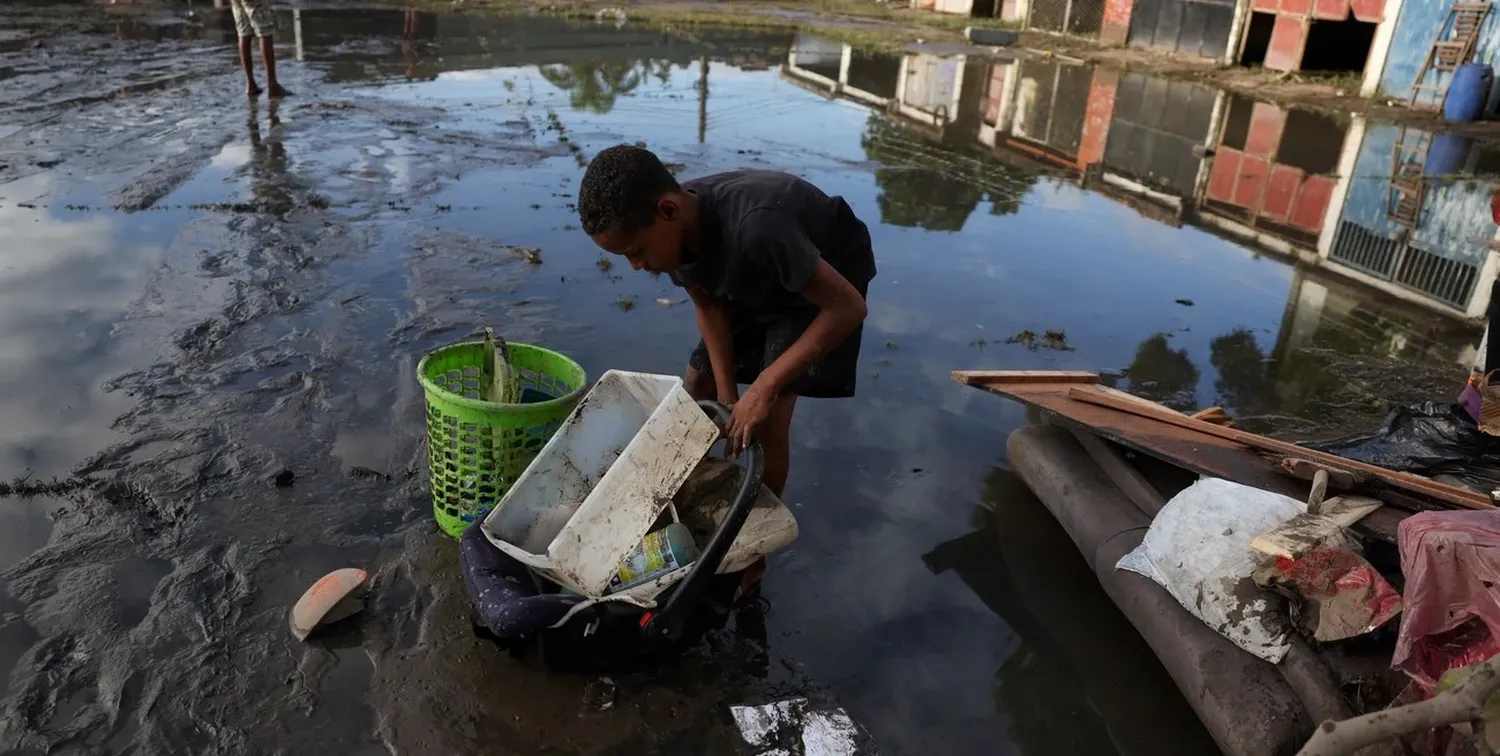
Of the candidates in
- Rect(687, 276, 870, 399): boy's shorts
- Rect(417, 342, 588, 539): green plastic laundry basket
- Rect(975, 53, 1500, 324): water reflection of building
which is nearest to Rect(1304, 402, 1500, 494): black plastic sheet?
Rect(975, 53, 1500, 324): water reflection of building

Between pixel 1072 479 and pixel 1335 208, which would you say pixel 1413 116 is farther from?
pixel 1072 479

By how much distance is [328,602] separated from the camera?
10.1ft

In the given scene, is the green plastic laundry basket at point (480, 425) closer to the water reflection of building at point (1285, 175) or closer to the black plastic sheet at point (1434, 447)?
the black plastic sheet at point (1434, 447)

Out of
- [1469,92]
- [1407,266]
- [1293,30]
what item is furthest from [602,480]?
[1293,30]

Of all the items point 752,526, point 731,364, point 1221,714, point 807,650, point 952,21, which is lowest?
point 807,650

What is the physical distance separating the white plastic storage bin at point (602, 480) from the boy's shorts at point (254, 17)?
9.70m

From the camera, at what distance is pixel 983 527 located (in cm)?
410

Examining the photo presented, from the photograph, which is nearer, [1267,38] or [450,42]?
[450,42]

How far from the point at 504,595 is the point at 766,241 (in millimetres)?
1269

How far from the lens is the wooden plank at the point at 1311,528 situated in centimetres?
279

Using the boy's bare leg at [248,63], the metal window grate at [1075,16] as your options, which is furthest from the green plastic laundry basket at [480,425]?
the metal window grate at [1075,16]

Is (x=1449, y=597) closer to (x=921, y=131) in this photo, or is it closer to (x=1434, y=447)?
(x=1434, y=447)

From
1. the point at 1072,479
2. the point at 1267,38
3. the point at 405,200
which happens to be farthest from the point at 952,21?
the point at 1072,479

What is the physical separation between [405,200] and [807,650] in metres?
6.08
